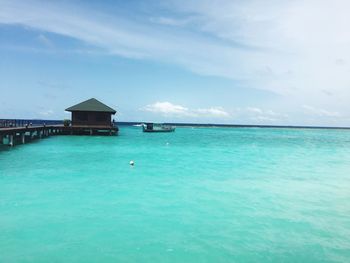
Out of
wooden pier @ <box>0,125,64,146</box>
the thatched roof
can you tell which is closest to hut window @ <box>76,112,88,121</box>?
the thatched roof

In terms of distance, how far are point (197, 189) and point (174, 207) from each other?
3.01 meters

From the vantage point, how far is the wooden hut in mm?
41562

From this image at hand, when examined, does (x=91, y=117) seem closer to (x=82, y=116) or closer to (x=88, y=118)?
(x=88, y=118)

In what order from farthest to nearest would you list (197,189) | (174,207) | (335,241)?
(197,189) → (174,207) → (335,241)

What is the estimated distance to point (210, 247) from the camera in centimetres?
774

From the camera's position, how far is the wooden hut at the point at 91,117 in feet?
136

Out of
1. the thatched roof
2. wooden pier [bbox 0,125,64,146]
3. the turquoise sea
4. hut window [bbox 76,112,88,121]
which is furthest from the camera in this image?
hut window [bbox 76,112,88,121]

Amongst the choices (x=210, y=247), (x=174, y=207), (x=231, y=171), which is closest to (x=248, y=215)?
(x=174, y=207)

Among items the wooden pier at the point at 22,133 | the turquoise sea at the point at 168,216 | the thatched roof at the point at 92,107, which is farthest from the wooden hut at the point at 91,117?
the turquoise sea at the point at 168,216

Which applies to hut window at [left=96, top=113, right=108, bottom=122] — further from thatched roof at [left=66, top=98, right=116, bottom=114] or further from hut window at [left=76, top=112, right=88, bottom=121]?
hut window at [left=76, top=112, right=88, bottom=121]

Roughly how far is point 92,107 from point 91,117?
1.52 m

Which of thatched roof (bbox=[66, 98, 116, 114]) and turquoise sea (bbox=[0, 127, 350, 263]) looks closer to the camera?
turquoise sea (bbox=[0, 127, 350, 263])

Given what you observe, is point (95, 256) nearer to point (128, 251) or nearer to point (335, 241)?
point (128, 251)

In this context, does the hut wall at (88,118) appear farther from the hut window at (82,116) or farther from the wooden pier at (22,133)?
the wooden pier at (22,133)
